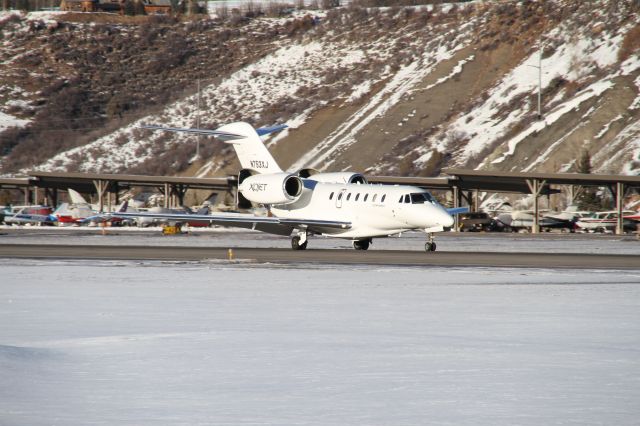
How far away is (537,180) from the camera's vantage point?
6869 cm

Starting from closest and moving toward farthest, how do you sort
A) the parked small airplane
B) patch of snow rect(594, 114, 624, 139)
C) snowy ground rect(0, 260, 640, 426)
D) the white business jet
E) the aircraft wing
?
snowy ground rect(0, 260, 640, 426)
the white business jet
the aircraft wing
the parked small airplane
patch of snow rect(594, 114, 624, 139)

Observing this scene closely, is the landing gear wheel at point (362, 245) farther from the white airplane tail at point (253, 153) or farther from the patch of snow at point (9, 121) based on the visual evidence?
the patch of snow at point (9, 121)

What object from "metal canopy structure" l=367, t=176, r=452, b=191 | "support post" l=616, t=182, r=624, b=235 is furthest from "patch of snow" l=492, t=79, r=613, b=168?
"support post" l=616, t=182, r=624, b=235

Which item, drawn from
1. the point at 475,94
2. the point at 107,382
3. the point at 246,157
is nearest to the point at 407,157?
the point at 475,94

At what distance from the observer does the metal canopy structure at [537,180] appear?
212 ft

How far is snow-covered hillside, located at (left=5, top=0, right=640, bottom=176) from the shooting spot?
3565 inches

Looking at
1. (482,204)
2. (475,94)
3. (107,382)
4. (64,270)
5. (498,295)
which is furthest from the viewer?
(475,94)

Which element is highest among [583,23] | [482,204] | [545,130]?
[583,23]

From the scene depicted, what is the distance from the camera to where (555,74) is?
102375 millimetres

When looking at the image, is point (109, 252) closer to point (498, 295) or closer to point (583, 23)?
point (498, 295)

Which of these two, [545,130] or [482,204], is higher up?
[545,130]

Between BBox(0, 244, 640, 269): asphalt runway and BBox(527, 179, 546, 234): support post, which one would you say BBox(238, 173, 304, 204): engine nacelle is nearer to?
BBox(0, 244, 640, 269): asphalt runway

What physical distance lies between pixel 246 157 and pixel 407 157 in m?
58.6

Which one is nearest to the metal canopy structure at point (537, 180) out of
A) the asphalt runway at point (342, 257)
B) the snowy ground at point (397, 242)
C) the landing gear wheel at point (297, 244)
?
the snowy ground at point (397, 242)
